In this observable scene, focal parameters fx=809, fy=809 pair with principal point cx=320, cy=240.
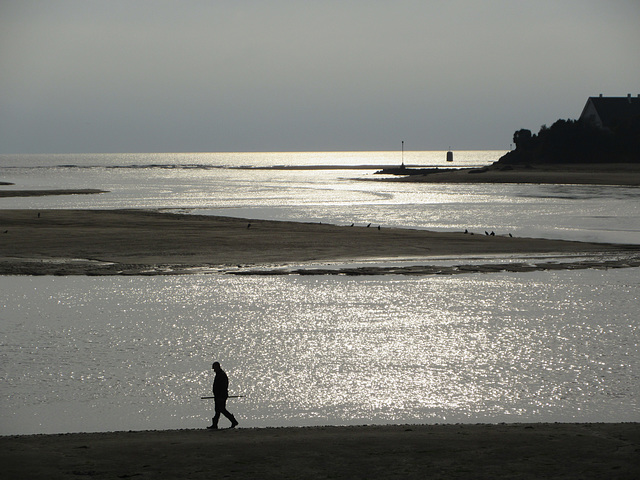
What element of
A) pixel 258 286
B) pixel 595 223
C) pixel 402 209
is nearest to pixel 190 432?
pixel 258 286

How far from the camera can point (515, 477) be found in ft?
32.1

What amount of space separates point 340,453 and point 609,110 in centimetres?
12856

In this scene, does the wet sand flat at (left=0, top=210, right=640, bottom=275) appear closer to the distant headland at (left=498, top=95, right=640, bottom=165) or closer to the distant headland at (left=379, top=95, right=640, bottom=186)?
the distant headland at (left=379, top=95, right=640, bottom=186)

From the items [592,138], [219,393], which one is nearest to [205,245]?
[219,393]

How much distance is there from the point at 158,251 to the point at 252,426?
24229 millimetres

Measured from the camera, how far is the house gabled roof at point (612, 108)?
127812 millimetres

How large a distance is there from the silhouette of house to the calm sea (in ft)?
340

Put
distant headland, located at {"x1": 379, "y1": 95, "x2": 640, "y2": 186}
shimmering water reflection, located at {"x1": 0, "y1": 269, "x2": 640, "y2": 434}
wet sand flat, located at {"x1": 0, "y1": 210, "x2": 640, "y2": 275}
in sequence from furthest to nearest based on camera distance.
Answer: distant headland, located at {"x1": 379, "y1": 95, "x2": 640, "y2": 186}, wet sand flat, located at {"x1": 0, "y1": 210, "x2": 640, "y2": 275}, shimmering water reflection, located at {"x1": 0, "y1": 269, "x2": 640, "y2": 434}

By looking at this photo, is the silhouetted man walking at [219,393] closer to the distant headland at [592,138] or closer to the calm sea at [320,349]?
the calm sea at [320,349]

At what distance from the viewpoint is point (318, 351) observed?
1889 centimetres

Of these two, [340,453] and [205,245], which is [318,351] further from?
[205,245]

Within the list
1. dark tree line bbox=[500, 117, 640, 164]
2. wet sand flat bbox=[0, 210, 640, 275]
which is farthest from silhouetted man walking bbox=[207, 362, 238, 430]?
dark tree line bbox=[500, 117, 640, 164]

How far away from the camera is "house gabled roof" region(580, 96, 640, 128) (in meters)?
128

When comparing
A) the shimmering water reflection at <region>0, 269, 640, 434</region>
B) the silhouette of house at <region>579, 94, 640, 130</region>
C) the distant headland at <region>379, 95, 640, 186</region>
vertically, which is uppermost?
the silhouette of house at <region>579, 94, 640, 130</region>
